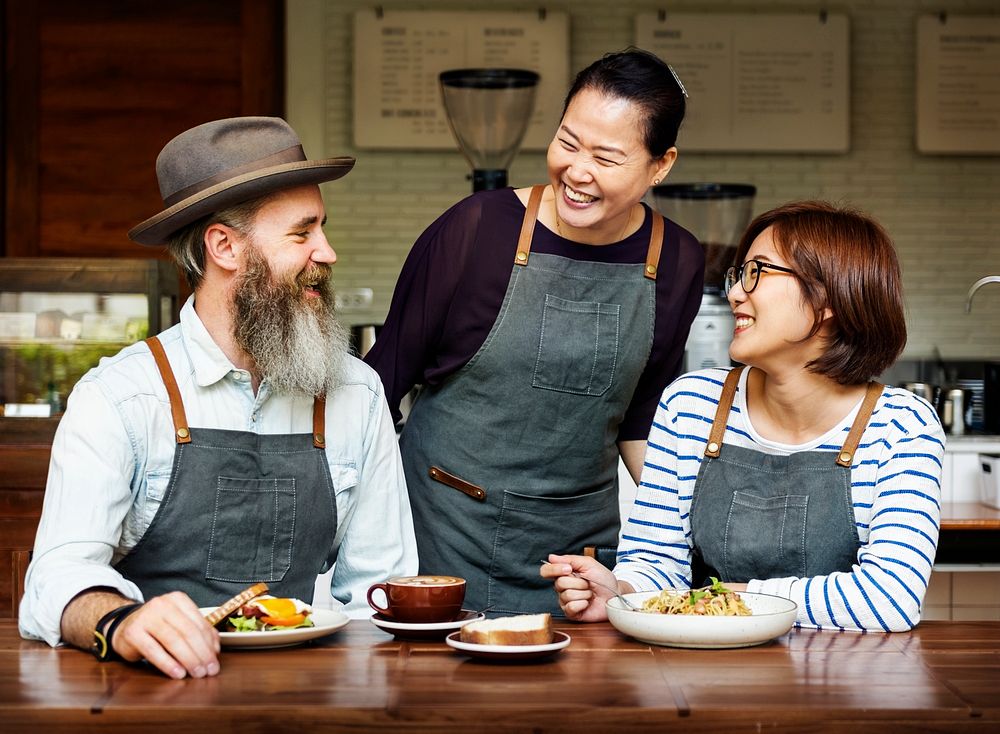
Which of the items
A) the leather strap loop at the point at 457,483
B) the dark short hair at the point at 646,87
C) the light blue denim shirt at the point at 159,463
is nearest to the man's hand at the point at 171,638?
the light blue denim shirt at the point at 159,463

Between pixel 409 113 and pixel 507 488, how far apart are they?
12.9ft

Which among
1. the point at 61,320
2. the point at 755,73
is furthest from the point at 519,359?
the point at 755,73

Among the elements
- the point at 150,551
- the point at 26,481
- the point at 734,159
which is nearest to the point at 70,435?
the point at 150,551

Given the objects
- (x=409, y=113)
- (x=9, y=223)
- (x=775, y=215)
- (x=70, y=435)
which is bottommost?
(x=70, y=435)

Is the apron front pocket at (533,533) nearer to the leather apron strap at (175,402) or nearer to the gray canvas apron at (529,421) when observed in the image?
the gray canvas apron at (529,421)

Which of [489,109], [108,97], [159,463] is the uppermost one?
[108,97]

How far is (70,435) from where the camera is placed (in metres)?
2.02

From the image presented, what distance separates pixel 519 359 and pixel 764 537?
2.33 feet

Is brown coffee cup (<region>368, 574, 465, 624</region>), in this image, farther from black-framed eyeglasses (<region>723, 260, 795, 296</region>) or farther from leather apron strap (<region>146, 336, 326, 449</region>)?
black-framed eyeglasses (<region>723, 260, 795, 296</region>)

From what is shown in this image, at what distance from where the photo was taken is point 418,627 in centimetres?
180

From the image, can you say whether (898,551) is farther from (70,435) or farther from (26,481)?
(26,481)

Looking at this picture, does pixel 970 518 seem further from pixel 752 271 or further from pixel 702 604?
pixel 702 604

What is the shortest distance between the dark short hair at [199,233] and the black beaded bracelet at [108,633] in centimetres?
77

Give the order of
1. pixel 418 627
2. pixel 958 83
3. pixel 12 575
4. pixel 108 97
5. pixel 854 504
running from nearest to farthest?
pixel 418 627 < pixel 854 504 < pixel 12 575 < pixel 108 97 < pixel 958 83
